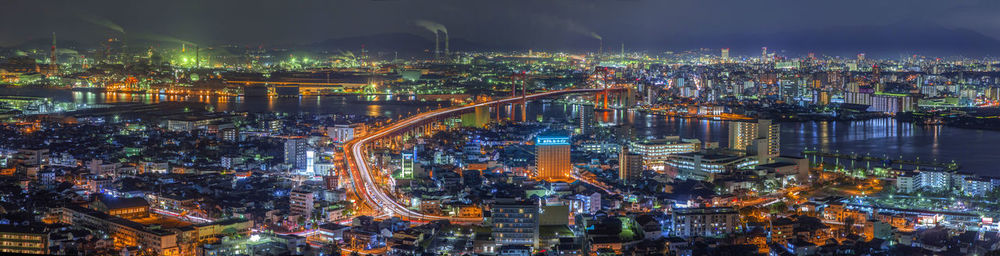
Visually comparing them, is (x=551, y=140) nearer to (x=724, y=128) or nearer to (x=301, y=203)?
(x=301, y=203)

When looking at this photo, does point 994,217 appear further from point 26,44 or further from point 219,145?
point 26,44

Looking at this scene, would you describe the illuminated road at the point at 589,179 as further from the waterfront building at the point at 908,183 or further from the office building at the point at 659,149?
the waterfront building at the point at 908,183

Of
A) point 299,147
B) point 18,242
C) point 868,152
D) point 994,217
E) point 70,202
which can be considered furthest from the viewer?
point 868,152

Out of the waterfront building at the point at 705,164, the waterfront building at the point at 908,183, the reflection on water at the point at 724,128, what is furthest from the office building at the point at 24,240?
the reflection on water at the point at 724,128

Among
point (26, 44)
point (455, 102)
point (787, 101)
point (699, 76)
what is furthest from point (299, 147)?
point (26, 44)

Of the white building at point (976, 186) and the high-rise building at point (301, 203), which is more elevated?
the white building at point (976, 186)
